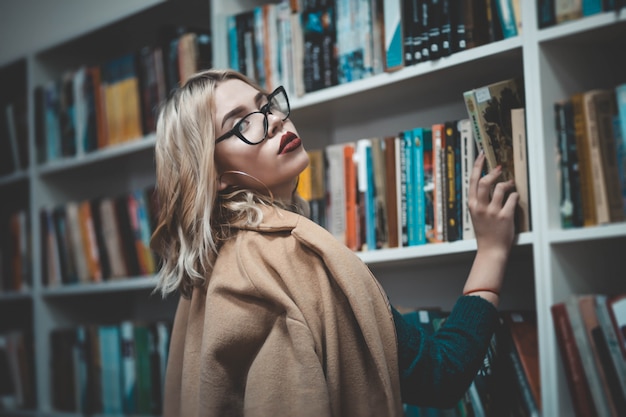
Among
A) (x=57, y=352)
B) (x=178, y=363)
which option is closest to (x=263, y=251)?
(x=178, y=363)

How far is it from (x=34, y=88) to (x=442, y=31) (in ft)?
5.63

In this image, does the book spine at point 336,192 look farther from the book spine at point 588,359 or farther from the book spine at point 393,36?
the book spine at point 588,359

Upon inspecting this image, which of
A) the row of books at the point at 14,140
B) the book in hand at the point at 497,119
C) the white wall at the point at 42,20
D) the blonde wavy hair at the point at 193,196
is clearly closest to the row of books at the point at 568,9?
the book in hand at the point at 497,119

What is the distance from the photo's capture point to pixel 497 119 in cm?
155

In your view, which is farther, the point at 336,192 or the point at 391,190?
the point at 336,192

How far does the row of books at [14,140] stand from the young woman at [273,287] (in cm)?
155

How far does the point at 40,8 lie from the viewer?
Answer: 314 cm

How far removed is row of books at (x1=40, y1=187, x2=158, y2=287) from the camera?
247 centimetres

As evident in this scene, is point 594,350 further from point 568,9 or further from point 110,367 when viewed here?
point 110,367

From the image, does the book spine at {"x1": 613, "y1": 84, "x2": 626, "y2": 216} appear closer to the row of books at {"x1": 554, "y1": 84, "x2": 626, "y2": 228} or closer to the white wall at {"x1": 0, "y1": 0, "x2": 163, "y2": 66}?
the row of books at {"x1": 554, "y1": 84, "x2": 626, "y2": 228}

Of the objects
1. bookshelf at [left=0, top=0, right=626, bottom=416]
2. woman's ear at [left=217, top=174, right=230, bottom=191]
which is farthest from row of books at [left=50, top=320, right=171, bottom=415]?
woman's ear at [left=217, top=174, right=230, bottom=191]

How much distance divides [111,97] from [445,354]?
162 cm

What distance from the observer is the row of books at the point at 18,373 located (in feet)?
9.26

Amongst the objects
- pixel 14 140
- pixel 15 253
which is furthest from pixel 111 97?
pixel 15 253
